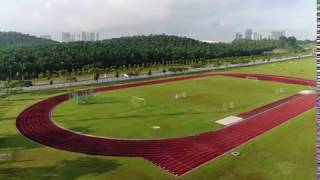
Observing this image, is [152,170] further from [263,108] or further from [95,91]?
[95,91]

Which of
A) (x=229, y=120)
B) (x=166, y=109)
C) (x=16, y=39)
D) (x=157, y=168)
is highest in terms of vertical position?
(x=16, y=39)

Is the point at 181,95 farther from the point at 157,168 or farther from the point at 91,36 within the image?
the point at 91,36

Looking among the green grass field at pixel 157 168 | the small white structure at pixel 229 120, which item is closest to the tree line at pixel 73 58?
the green grass field at pixel 157 168

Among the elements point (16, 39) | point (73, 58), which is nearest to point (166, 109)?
point (73, 58)

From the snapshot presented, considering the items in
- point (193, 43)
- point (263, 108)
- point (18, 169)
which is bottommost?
point (18, 169)

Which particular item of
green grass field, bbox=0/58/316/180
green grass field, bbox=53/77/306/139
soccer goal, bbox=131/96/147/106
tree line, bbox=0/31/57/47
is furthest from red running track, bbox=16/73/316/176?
tree line, bbox=0/31/57/47

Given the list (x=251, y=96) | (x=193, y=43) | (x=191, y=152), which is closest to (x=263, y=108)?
(x=251, y=96)

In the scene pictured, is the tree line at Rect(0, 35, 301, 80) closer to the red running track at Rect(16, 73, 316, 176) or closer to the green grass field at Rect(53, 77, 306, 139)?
the green grass field at Rect(53, 77, 306, 139)
